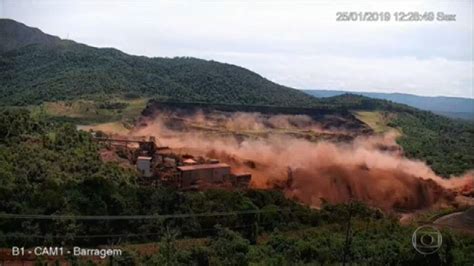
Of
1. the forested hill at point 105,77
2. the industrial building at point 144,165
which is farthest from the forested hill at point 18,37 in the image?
the industrial building at point 144,165

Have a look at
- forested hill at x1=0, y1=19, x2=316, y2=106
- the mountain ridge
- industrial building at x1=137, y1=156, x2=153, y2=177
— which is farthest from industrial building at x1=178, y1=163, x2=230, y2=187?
the mountain ridge

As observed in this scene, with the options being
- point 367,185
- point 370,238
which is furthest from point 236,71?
point 370,238

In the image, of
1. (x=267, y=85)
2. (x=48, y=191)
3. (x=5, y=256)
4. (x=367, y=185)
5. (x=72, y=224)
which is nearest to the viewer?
(x=5, y=256)

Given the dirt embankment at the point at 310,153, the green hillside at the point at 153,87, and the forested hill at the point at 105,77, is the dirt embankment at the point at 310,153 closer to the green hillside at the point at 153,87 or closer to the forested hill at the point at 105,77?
the green hillside at the point at 153,87

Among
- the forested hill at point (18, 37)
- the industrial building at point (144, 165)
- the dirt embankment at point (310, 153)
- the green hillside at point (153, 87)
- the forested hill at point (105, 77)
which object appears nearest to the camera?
the industrial building at point (144, 165)

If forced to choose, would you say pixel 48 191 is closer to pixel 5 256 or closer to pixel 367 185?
pixel 5 256

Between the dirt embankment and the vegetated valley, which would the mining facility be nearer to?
the vegetated valley
